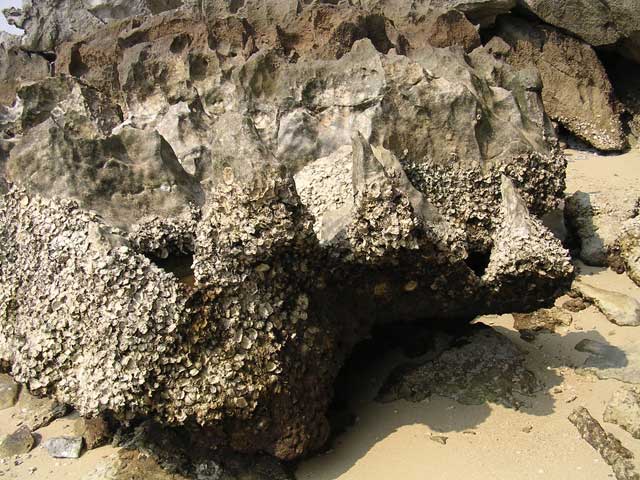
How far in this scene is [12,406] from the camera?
436 centimetres

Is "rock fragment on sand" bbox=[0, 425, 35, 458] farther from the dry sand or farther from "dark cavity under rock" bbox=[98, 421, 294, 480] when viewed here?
"dark cavity under rock" bbox=[98, 421, 294, 480]

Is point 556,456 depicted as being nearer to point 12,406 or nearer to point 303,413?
point 303,413

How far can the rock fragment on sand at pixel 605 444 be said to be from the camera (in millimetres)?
3146

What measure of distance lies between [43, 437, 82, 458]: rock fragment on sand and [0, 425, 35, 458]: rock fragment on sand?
0.37 ft

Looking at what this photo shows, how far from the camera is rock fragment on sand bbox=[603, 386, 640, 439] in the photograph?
3.46 m

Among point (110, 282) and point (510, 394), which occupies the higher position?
point (110, 282)

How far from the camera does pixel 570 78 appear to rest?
28.1 feet

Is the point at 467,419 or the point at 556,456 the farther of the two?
the point at 467,419

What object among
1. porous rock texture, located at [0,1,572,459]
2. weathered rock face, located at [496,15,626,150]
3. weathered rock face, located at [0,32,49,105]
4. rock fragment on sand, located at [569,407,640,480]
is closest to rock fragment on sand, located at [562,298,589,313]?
porous rock texture, located at [0,1,572,459]

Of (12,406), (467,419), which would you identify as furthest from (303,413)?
(12,406)

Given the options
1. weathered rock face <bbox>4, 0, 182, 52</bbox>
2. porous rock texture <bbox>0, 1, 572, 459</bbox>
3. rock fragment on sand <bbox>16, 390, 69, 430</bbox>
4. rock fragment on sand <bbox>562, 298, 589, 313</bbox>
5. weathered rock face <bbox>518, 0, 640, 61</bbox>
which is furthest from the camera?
weathered rock face <bbox>518, 0, 640, 61</bbox>

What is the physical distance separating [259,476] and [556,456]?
1.51 meters

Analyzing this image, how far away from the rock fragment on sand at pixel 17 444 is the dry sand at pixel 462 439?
0.26ft

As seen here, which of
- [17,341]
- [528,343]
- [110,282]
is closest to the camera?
[110,282]
